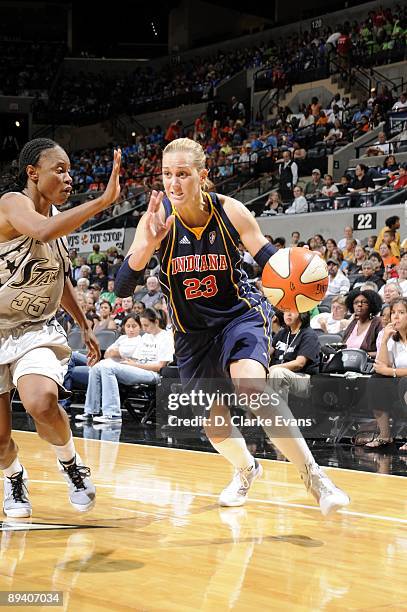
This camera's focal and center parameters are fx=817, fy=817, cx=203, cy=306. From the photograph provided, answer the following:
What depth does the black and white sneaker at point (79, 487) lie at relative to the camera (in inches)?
155

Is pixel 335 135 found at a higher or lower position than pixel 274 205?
higher

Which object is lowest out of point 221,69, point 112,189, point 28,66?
point 112,189

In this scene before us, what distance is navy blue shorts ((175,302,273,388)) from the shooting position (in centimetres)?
405

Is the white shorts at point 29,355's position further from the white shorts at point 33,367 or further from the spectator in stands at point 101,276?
the spectator in stands at point 101,276

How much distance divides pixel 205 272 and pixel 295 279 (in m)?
0.46

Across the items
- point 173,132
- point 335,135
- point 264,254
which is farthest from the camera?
point 173,132

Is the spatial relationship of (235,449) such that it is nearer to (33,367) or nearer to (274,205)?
(33,367)

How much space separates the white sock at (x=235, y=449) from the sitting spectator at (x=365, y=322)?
10.5 feet

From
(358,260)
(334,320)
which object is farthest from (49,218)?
(358,260)

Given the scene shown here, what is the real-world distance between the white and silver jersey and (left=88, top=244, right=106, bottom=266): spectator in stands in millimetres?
11705

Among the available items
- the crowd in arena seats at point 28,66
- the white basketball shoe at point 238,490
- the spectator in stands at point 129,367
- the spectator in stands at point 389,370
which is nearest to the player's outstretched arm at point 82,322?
the white basketball shoe at point 238,490

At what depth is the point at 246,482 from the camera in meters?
4.54

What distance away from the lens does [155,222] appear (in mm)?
3629

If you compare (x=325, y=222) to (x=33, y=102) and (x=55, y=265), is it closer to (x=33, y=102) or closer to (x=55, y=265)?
(x=55, y=265)
